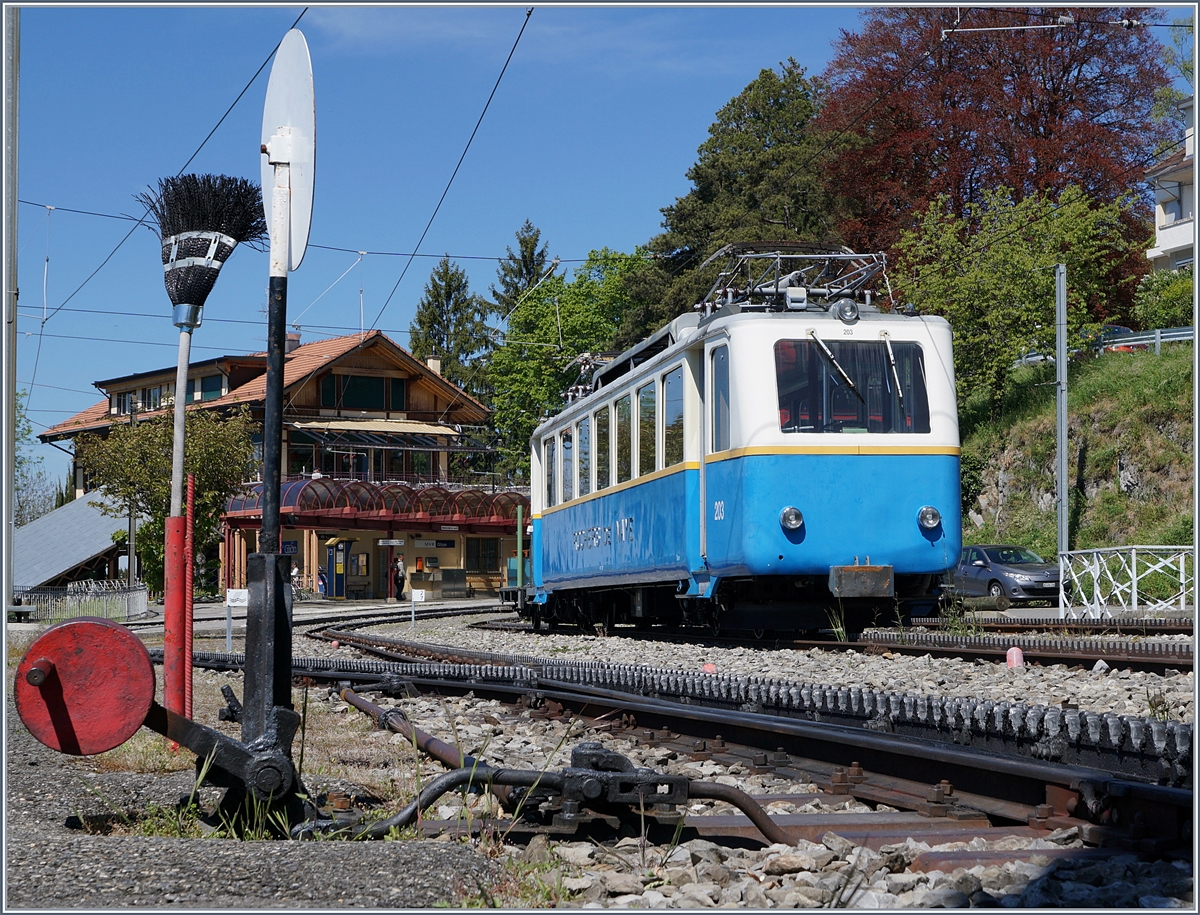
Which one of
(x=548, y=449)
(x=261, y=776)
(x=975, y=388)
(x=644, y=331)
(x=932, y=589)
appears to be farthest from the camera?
(x=644, y=331)

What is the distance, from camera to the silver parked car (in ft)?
84.3

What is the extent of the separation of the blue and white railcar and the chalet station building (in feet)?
108

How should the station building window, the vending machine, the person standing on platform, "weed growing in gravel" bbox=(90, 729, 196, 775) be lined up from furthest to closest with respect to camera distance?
the station building window, the vending machine, the person standing on platform, "weed growing in gravel" bbox=(90, 729, 196, 775)

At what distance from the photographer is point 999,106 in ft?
126

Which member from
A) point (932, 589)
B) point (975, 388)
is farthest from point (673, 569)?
point (975, 388)

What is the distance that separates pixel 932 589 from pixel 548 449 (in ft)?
27.0

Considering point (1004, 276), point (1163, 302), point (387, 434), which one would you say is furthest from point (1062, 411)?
point (387, 434)

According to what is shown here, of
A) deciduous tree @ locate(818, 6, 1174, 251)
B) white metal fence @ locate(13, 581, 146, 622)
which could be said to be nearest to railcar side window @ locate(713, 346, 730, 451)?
white metal fence @ locate(13, 581, 146, 622)

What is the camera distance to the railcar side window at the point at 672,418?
1399cm

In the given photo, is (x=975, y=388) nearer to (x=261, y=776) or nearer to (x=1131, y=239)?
A: (x=1131, y=239)

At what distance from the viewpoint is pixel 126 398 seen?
217 feet

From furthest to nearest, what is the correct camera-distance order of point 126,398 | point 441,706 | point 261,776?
point 126,398, point 441,706, point 261,776

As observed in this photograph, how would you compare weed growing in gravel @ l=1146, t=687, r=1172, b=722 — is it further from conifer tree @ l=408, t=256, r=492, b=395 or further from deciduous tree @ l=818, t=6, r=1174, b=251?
conifer tree @ l=408, t=256, r=492, b=395

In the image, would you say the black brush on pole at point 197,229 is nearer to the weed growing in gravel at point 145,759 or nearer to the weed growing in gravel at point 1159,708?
the weed growing in gravel at point 145,759
